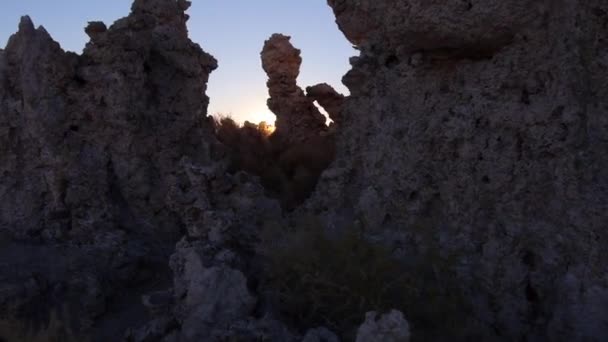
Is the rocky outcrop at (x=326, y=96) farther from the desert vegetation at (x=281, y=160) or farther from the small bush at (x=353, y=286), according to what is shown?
the small bush at (x=353, y=286)

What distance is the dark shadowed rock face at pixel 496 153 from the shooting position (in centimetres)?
471

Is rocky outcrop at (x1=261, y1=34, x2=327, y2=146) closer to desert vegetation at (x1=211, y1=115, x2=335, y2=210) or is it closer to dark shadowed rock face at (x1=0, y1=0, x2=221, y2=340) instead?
desert vegetation at (x1=211, y1=115, x2=335, y2=210)

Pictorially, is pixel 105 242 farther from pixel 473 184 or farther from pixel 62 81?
pixel 473 184

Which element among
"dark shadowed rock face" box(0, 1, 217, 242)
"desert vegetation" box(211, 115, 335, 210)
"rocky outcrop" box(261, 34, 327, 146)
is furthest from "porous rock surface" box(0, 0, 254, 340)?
"rocky outcrop" box(261, 34, 327, 146)

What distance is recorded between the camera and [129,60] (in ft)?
22.5

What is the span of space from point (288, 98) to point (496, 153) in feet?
22.7

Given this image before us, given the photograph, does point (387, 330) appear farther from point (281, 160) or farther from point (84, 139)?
point (281, 160)

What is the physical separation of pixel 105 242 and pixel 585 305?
405cm

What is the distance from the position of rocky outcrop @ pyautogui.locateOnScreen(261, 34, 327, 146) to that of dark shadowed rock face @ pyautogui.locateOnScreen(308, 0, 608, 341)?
521cm

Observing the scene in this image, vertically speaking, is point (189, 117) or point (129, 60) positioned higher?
point (129, 60)

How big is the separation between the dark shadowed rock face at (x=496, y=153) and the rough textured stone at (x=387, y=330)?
4.35 ft

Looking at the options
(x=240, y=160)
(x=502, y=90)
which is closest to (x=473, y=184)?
(x=502, y=90)

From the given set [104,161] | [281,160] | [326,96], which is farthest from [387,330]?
[326,96]

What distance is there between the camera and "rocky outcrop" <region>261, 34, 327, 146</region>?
455 inches
